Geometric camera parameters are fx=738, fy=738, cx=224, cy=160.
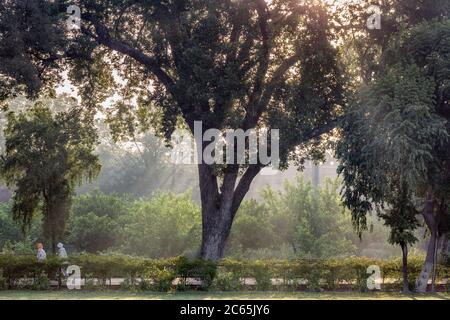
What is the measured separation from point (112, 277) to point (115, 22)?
10214 mm

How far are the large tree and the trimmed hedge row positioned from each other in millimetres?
3906

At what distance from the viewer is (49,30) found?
2531cm

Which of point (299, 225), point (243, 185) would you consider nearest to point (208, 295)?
point (243, 185)

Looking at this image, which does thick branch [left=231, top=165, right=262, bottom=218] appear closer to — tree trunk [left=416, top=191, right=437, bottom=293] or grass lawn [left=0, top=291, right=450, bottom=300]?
grass lawn [left=0, top=291, right=450, bottom=300]

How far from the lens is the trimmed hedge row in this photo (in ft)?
80.8

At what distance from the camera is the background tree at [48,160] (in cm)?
2867

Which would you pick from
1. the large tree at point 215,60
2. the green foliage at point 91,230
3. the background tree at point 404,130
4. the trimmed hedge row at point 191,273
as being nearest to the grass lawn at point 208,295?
the trimmed hedge row at point 191,273

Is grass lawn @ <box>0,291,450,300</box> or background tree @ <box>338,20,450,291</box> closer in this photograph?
background tree @ <box>338,20,450,291</box>

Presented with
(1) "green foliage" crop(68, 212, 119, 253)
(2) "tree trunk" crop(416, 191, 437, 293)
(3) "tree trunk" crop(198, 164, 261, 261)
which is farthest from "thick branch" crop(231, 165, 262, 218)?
(1) "green foliage" crop(68, 212, 119, 253)

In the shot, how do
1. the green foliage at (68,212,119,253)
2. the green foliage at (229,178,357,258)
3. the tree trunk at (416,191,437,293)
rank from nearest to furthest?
the tree trunk at (416,191,437,293)
the green foliage at (229,178,357,258)
the green foliage at (68,212,119,253)

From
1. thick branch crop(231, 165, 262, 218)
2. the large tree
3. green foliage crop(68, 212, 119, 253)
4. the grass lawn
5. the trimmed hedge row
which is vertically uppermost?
the large tree

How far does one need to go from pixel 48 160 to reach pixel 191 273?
25.4 feet

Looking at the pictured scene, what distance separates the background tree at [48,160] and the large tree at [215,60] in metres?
1.97

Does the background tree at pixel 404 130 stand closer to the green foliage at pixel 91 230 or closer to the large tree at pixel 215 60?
the large tree at pixel 215 60
